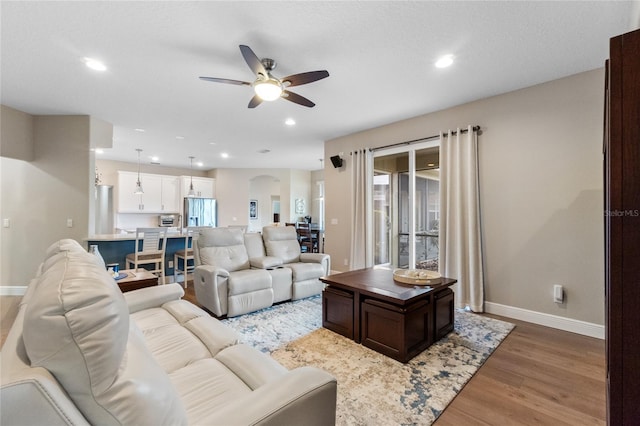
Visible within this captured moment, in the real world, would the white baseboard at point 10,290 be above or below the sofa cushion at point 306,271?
below

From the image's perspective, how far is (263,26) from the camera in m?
2.20

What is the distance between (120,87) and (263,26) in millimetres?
2172

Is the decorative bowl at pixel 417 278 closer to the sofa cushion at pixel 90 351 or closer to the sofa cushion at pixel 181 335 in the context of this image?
the sofa cushion at pixel 181 335

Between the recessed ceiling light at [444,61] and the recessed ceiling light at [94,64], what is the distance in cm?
334

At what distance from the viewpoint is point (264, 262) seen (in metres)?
3.88

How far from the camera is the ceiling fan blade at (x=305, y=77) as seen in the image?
7.66 ft

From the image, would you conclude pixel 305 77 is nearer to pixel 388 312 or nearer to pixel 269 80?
pixel 269 80

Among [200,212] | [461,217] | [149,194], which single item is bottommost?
[461,217]

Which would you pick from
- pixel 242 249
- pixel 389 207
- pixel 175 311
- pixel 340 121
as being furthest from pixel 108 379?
pixel 389 207

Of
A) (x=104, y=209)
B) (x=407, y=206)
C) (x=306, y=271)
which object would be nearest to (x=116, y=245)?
(x=104, y=209)

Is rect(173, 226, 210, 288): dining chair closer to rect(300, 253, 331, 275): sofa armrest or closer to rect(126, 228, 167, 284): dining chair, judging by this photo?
rect(126, 228, 167, 284): dining chair

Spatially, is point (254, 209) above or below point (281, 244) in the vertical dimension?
above

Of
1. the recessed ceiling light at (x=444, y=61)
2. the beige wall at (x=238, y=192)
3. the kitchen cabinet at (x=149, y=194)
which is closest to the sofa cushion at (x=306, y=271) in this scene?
the recessed ceiling light at (x=444, y=61)

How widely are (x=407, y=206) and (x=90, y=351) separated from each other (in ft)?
14.4
